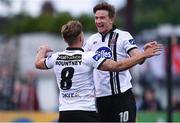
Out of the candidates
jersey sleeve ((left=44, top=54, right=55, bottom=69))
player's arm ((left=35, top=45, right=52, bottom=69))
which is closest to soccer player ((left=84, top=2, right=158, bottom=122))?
player's arm ((left=35, top=45, right=52, bottom=69))

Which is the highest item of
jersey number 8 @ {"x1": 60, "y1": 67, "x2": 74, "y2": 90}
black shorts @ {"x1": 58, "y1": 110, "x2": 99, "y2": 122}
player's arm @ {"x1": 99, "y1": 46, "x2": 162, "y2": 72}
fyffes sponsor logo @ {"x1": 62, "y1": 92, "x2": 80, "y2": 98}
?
player's arm @ {"x1": 99, "y1": 46, "x2": 162, "y2": 72}

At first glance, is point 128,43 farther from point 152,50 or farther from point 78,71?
point 78,71

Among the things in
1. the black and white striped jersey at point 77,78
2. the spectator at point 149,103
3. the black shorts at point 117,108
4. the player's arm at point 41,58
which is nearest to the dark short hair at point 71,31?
the black and white striped jersey at point 77,78

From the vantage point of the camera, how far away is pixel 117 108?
9.55m

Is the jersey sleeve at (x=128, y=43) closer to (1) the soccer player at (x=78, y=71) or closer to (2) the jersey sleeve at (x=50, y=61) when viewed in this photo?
(1) the soccer player at (x=78, y=71)

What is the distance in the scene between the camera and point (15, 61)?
67.0ft

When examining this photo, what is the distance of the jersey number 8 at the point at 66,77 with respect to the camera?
884cm

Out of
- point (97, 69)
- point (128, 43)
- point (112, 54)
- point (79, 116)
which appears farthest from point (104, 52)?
point (79, 116)

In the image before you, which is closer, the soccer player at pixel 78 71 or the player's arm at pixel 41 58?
the soccer player at pixel 78 71

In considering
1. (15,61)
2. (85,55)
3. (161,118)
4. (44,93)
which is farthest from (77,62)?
(44,93)

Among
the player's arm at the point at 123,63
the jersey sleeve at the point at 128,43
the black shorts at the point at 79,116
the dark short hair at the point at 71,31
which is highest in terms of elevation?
the dark short hair at the point at 71,31

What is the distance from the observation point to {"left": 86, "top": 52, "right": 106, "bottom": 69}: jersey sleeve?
8750 mm

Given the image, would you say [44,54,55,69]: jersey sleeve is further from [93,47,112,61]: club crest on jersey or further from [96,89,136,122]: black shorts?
[96,89,136,122]: black shorts

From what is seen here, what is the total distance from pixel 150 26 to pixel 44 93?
4353cm
